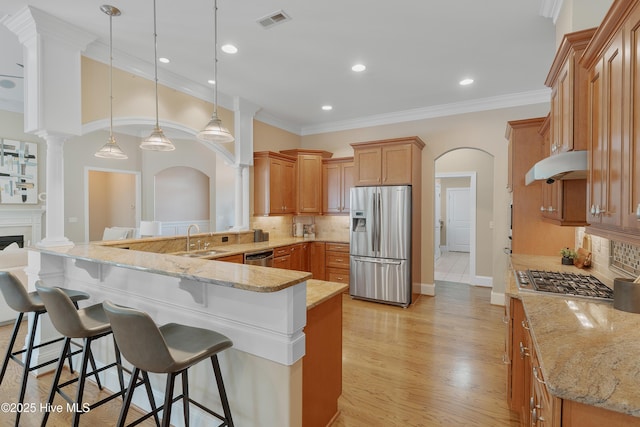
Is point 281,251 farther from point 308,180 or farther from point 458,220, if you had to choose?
point 458,220

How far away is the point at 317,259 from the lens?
5.48 metres

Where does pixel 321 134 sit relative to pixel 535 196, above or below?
above

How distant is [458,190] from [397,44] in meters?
7.49

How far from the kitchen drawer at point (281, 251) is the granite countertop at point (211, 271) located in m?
2.51

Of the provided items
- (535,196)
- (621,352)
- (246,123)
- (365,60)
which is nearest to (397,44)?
(365,60)

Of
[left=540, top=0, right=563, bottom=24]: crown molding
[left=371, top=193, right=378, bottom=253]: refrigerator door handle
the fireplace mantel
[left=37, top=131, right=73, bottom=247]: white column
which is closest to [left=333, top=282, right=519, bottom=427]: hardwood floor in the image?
[left=371, top=193, right=378, bottom=253]: refrigerator door handle

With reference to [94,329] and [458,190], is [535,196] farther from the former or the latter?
[458,190]

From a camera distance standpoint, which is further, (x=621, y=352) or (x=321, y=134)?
(x=321, y=134)

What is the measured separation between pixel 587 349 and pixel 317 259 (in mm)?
4438

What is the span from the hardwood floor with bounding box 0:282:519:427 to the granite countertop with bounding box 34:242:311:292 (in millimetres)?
1130

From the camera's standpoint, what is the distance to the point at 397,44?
3100 millimetres

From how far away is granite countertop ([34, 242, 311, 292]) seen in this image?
4.80ft

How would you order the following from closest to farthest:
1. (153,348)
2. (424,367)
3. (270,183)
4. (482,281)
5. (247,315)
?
(153,348)
(247,315)
(424,367)
(270,183)
(482,281)

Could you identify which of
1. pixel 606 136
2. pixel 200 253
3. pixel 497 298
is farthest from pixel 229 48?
pixel 497 298
